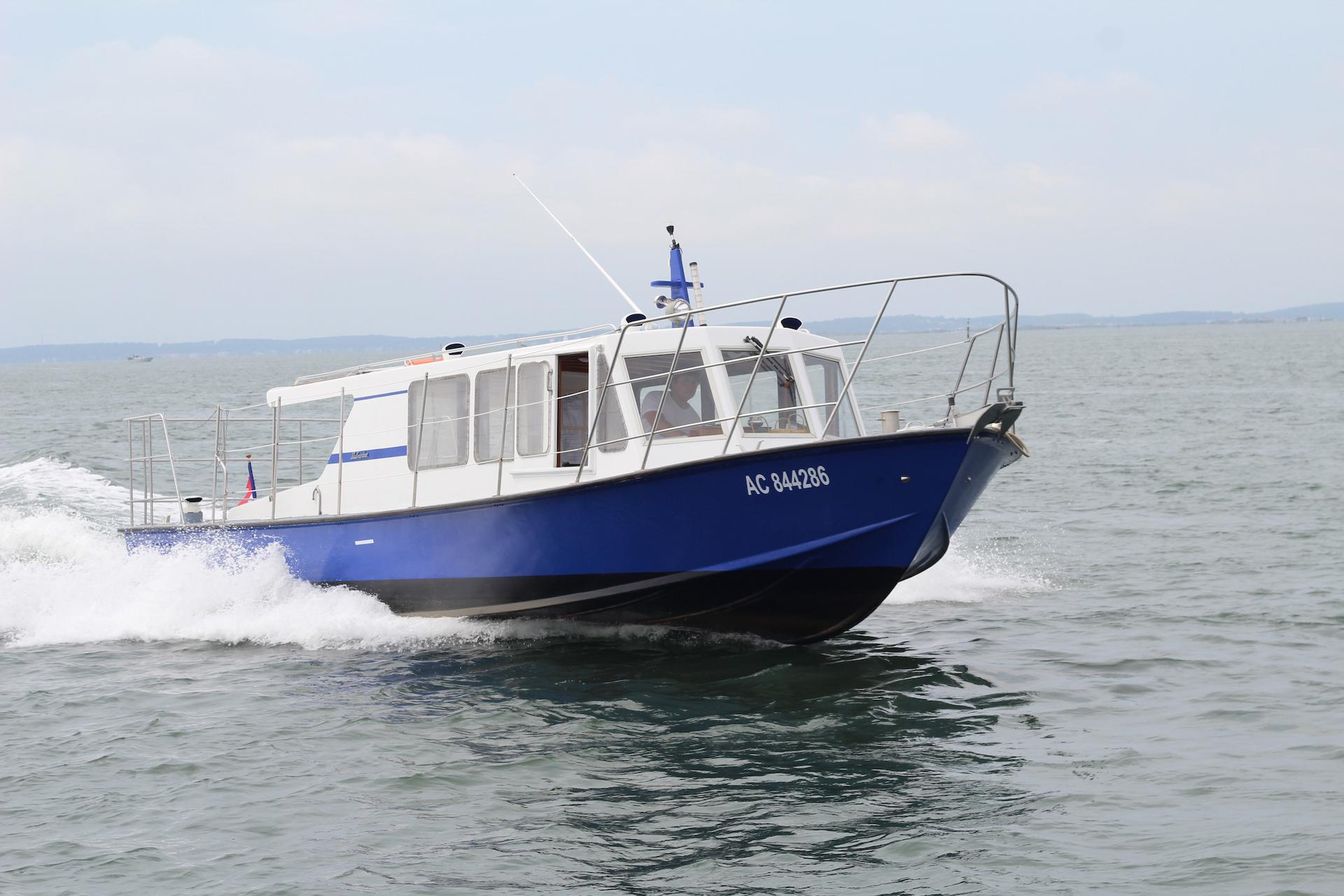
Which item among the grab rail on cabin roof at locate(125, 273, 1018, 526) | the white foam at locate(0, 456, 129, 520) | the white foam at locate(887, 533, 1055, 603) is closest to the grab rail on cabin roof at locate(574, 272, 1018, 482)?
the grab rail on cabin roof at locate(125, 273, 1018, 526)

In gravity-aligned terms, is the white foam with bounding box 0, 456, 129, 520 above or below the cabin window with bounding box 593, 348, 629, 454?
below

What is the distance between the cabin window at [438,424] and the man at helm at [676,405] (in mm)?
1835

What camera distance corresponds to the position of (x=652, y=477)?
9.16 m

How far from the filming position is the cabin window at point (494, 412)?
34.3 ft

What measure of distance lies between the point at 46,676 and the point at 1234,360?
7820cm

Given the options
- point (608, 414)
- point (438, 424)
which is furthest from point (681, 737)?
point (438, 424)

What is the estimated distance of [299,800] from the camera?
23.3ft

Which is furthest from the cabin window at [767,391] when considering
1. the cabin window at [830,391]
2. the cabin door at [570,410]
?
the cabin door at [570,410]

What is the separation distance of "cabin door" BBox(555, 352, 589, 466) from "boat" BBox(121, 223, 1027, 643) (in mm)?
20

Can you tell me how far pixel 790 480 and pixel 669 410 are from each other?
1.41 m

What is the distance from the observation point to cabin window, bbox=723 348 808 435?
987 cm

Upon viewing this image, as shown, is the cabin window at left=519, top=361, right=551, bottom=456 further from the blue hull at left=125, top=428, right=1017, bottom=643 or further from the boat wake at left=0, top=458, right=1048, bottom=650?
the boat wake at left=0, top=458, right=1048, bottom=650

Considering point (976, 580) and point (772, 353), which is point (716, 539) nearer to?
point (772, 353)

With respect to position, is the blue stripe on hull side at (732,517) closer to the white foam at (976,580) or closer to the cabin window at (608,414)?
the cabin window at (608,414)
